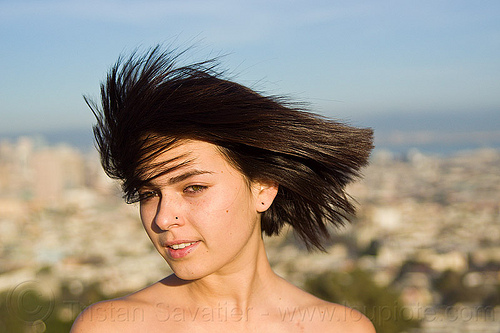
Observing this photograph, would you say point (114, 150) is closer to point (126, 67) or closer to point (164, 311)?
point (126, 67)

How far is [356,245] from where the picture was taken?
62.1 feet

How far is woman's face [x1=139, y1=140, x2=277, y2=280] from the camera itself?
6.53 ft

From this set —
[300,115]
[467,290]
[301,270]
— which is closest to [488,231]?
[467,290]

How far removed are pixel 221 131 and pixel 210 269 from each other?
1.73ft

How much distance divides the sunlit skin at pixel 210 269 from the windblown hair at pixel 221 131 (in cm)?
7

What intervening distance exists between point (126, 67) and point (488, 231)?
62.8 ft

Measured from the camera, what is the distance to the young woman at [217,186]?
6.61 feet

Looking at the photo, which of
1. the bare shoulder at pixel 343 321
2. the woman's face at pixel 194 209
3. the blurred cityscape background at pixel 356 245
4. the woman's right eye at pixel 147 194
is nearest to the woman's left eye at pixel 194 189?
the woman's face at pixel 194 209

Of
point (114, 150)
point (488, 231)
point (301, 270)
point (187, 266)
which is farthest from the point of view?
point (488, 231)

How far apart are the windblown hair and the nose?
129 mm

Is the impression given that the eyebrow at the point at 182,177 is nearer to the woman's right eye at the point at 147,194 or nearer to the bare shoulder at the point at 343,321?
the woman's right eye at the point at 147,194

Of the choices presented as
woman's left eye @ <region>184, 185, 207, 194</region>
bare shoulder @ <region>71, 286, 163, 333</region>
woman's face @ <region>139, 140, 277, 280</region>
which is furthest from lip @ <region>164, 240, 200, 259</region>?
bare shoulder @ <region>71, 286, 163, 333</region>

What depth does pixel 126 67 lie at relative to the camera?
2.22 meters

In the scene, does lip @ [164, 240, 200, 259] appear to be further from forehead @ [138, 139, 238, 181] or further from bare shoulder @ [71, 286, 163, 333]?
bare shoulder @ [71, 286, 163, 333]
